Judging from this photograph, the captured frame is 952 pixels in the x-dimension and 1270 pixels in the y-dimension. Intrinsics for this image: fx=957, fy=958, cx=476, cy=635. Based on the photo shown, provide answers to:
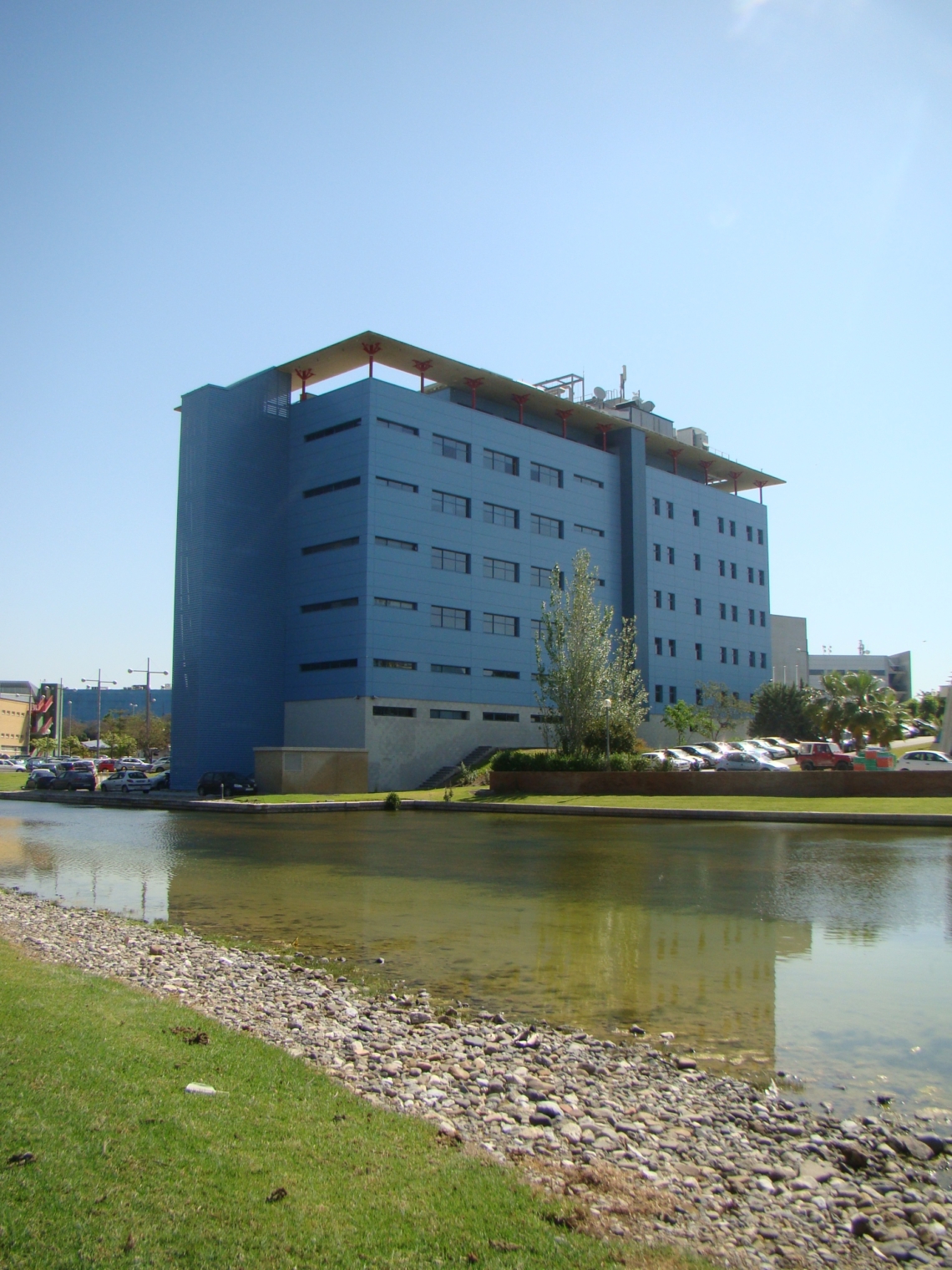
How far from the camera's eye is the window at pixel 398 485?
6157 cm

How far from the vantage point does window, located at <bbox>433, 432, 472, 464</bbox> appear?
214 ft

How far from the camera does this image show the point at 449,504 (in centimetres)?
6625

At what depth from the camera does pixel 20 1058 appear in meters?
6.72

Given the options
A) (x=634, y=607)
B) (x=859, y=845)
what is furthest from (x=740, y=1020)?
(x=634, y=607)

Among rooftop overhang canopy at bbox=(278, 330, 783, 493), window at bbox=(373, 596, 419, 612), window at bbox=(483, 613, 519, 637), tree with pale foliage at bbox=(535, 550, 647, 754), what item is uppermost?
rooftop overhang canopy at bbox=(278, 330, 783, 493)

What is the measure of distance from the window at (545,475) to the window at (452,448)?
6.87 metres

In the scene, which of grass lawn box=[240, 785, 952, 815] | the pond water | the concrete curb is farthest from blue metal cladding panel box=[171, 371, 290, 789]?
the pond water

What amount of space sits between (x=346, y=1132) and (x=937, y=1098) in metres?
5.04

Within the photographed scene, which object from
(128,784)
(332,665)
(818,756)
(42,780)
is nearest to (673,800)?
(818,756)

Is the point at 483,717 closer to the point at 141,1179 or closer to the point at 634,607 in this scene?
the point at 634,607

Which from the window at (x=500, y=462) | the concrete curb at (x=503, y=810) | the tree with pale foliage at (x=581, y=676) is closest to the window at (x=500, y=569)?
the window at (x=500, y=462)

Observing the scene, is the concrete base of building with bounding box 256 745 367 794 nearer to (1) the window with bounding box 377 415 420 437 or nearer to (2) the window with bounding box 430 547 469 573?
(2) the window with bounding box 430 547 469 573

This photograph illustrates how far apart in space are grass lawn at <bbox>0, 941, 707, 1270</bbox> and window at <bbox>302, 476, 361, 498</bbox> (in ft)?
183

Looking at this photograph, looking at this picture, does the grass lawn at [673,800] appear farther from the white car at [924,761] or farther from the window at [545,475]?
the window at [545,475]
